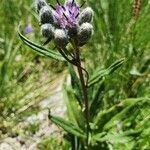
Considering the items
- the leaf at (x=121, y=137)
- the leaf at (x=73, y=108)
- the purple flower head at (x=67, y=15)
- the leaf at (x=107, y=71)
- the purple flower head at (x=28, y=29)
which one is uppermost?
the purple flower head at (x=28, y=29)

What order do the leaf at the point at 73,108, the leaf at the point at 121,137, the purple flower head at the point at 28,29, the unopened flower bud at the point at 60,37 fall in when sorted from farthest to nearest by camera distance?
the purple flower head at the point at 28,29, the leaf at the point at 73,108, the leaf at the point at 121,137, the unopened flower bud at the point at 60,37

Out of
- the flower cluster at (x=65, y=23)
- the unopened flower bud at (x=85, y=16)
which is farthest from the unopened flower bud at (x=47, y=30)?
the unopened flower bud at (x=85, y=16)

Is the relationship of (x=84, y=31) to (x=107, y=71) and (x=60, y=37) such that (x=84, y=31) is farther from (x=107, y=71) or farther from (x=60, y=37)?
(x=107, y=71)

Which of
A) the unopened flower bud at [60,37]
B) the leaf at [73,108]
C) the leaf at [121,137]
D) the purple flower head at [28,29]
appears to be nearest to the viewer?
the unopened flower bud at [60,37]

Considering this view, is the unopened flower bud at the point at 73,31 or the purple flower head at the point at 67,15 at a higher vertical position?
the purple flower head at the point at 67,15

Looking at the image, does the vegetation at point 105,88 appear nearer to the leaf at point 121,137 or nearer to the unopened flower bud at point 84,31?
the leaf at point 121,137

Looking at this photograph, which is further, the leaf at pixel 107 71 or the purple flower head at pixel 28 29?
the purple flower head at pixel 28 29

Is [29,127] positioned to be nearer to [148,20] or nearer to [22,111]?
[22,111]
